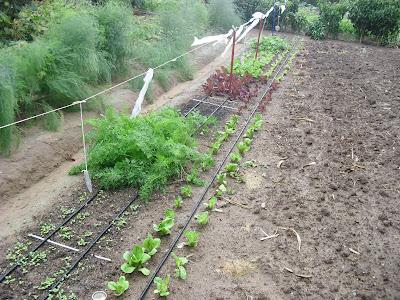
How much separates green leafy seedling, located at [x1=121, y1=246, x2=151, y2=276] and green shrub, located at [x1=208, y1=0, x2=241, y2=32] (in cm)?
1195

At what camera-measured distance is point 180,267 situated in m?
3.85

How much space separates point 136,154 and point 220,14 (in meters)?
10.6

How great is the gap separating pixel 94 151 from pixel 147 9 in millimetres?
9998

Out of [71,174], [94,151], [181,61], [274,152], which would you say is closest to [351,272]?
[274,152]

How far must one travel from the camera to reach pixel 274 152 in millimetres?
6406

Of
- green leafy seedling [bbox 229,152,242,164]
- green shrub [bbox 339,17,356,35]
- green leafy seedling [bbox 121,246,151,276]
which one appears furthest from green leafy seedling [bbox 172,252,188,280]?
green shrub [bbox 339,17,356,35]

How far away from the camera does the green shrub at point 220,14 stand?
14.4 m

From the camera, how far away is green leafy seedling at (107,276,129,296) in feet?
11.6

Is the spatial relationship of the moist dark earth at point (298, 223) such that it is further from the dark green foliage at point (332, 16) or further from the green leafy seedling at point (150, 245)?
the dark green foliage at point (332, 16)

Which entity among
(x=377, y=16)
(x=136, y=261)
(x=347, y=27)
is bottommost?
(x=136, y=261)

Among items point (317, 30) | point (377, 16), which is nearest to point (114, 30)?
point (317, 30)

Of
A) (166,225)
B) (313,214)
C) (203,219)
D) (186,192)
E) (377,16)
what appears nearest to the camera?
(166,225)

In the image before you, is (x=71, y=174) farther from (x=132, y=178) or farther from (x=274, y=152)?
(x=274, y=152)

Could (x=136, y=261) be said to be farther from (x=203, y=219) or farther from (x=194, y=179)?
(x=194, y=179)
